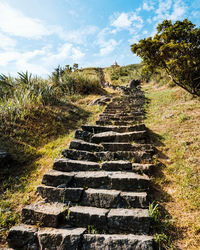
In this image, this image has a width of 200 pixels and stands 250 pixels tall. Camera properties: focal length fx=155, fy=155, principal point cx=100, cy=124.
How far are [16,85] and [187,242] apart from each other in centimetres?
760

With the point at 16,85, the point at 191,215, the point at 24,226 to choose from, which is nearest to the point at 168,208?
the point at 191,215

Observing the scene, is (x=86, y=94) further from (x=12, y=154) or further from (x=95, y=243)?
(x=95, y=243)

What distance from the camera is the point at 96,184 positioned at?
2.54m

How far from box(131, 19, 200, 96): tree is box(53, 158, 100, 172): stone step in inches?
185

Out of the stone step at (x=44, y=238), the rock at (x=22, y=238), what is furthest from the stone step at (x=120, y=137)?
the rock at (x=22, y=238)

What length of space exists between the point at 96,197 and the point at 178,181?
143 cm

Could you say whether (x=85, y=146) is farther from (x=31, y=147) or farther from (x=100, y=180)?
(x=31, y=147)

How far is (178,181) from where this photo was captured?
2.63 meters

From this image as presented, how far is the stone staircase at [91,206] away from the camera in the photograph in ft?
5.86

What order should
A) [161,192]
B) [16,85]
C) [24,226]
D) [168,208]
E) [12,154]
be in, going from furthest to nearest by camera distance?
[16,85] < [12,154] < [161,192] < [168,208] < [24,226]

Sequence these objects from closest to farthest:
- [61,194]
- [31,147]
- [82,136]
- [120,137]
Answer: [61,194] → [120,137] → [82,136] → [31,147]

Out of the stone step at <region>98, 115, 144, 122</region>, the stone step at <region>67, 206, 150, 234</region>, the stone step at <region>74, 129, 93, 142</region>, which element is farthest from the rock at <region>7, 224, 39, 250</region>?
the stone step at <region>98, 115, 144, 122</region>

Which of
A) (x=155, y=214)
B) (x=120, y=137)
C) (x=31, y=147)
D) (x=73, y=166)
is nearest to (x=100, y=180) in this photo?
(x=73, y=166)

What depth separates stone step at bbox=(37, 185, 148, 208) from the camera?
2188 millimetres
